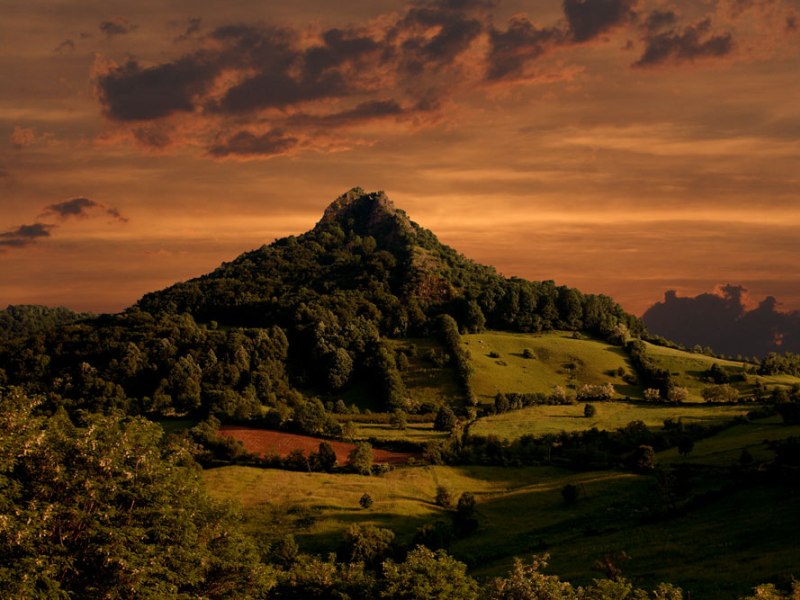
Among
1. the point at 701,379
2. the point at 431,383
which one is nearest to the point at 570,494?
the point at 431,383

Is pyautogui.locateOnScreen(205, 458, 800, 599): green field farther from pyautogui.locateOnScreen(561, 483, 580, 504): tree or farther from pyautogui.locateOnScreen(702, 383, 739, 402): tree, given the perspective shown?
pyautogui.locateOnScreen(702, 383, 739, 402): tree

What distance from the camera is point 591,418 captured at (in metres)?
151

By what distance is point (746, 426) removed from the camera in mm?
126438

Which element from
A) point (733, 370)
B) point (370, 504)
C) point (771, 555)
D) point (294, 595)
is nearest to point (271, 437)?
point (370, 504)

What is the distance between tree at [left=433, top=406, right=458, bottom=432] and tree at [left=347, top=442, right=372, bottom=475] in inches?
1304

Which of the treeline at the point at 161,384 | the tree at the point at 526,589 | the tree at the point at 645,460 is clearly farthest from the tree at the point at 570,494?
the treeline at the point at 161,384

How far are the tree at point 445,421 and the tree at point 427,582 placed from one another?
103906 mm

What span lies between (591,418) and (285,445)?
229 ft

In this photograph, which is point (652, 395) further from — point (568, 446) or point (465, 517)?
point (465, 517)

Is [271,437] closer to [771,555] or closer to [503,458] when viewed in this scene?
[503,458]

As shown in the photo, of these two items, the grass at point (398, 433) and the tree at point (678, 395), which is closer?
the grass at point (398, 433)

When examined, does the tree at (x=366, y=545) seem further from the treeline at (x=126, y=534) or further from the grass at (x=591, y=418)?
the grass at (x=591, y=418)

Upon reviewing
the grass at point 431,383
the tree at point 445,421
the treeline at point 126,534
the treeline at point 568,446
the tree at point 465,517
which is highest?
the treeline at point 126,534

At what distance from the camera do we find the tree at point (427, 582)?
40.9 meters
